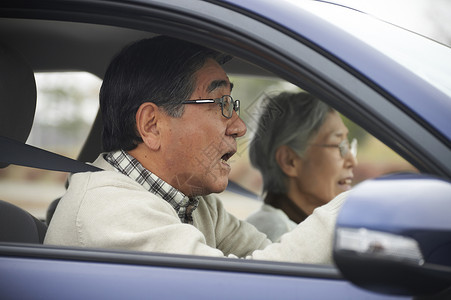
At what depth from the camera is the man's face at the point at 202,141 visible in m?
2.02

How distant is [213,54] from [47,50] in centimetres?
79

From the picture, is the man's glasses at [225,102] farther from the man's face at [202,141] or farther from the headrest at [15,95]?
the headrest at [15,95]

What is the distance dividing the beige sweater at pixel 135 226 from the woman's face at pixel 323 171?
161 centimetres

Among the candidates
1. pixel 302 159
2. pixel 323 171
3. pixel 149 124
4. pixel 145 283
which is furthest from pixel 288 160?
pixel 145 283

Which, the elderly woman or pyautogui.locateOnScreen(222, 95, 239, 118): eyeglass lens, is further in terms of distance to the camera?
the elderly woman

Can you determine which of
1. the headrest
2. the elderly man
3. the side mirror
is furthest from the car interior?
the side mirror

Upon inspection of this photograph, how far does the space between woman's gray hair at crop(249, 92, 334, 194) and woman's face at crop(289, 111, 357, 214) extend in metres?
0.04

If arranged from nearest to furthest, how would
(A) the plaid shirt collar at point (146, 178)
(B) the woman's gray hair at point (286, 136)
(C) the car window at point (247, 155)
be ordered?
(A) the plaid shirt collar at point (146, 178)
(C) the car window at point (247, 155)
(B) the woman's gray hair at point (286, 136)

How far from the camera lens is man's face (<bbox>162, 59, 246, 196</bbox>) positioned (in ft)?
6.63

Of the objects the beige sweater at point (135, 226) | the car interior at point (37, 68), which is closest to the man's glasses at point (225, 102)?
the car interior at point (37, 68)

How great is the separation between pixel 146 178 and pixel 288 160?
5.25ft

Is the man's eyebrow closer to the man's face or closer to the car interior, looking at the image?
the man's face

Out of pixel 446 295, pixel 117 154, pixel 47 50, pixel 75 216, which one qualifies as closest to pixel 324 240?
pixel 446 295

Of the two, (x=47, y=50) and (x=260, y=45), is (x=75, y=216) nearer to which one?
(x=260, y=45)
